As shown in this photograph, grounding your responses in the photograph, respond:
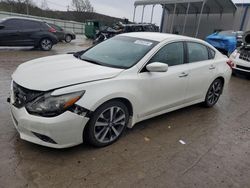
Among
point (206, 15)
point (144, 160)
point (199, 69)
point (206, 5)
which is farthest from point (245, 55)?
point (206, 15)

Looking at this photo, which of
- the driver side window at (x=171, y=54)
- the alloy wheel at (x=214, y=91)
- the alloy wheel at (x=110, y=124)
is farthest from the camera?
the alloy wheel at (x=214, y=91)

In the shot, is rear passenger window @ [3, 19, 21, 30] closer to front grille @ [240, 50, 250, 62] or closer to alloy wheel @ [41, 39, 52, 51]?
alloy wheel @ [41, 39, 52, 51]

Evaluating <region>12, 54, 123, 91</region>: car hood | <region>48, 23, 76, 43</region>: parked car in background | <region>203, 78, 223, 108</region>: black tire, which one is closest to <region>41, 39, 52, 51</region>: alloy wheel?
<region>48, 23, 76, 43</region>: parked car in background

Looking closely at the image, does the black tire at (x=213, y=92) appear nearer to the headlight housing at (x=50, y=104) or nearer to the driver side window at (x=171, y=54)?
the driver side window at (x=171, y=54)

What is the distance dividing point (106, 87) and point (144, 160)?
3.46 ft

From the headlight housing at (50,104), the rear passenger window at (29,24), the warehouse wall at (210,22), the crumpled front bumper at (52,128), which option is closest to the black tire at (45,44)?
the rear passenger window at (29,24)

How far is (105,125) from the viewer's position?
9.38 ft

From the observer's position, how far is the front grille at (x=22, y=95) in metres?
2.45

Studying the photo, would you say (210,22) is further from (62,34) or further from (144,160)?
(144,160)

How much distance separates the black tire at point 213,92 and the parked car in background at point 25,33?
893 centimetres

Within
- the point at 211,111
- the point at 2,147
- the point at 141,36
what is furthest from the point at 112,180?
the point at 211,111

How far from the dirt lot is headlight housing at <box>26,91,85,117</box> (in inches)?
24.1

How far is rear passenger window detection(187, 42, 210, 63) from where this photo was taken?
12.9 feet

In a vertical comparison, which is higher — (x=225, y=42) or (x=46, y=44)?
(x=225, y=42)
